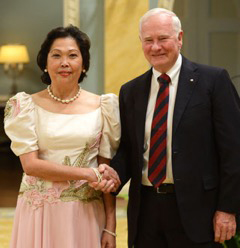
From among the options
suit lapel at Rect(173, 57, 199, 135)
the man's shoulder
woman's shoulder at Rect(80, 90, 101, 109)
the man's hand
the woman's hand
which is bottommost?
the woman's hand

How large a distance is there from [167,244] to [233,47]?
221 inches

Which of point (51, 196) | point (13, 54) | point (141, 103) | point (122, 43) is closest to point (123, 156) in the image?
point (141, 103)

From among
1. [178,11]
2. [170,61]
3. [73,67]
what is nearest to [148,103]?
[170,61]

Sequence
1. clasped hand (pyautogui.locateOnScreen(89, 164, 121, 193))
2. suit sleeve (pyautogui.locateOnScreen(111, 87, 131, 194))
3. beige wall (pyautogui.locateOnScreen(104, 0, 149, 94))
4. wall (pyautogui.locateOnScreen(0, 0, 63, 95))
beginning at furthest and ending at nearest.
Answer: wall (pyautogui.locateOnScreen(0, 0, 63, 95))
beige wall (pyautogui.locateOnScreen(104, 0, 149, 94))
suit sleeve (pyautogui.locateOnScreen(111, 87, 131, 194))
clasped hand (pyautogui.locateOnScreen(89, 164, 121, 193))

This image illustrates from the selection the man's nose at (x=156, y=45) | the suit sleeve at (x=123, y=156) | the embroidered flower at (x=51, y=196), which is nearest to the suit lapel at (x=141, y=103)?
the suit sleeve at (x=123, y=156)

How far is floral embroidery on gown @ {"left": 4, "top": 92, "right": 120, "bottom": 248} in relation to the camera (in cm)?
259

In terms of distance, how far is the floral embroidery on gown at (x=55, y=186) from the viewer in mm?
2590

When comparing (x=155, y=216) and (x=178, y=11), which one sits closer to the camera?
(x=155, y=216)

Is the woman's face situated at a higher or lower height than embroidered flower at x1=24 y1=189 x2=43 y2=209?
higher

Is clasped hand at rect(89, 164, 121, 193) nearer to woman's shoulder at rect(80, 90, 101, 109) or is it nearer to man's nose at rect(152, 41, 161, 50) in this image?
woman's shoulder at rect(80, 90, 101, 109)

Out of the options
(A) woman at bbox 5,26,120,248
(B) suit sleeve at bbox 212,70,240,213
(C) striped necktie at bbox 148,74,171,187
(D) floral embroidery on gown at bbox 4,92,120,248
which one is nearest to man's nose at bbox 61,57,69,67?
(A) woman at bbox 5,26,120,248

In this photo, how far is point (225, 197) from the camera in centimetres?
242

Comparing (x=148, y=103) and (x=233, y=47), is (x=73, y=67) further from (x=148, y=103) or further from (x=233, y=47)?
(x=233, y=47)

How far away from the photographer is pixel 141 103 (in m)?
2.61
